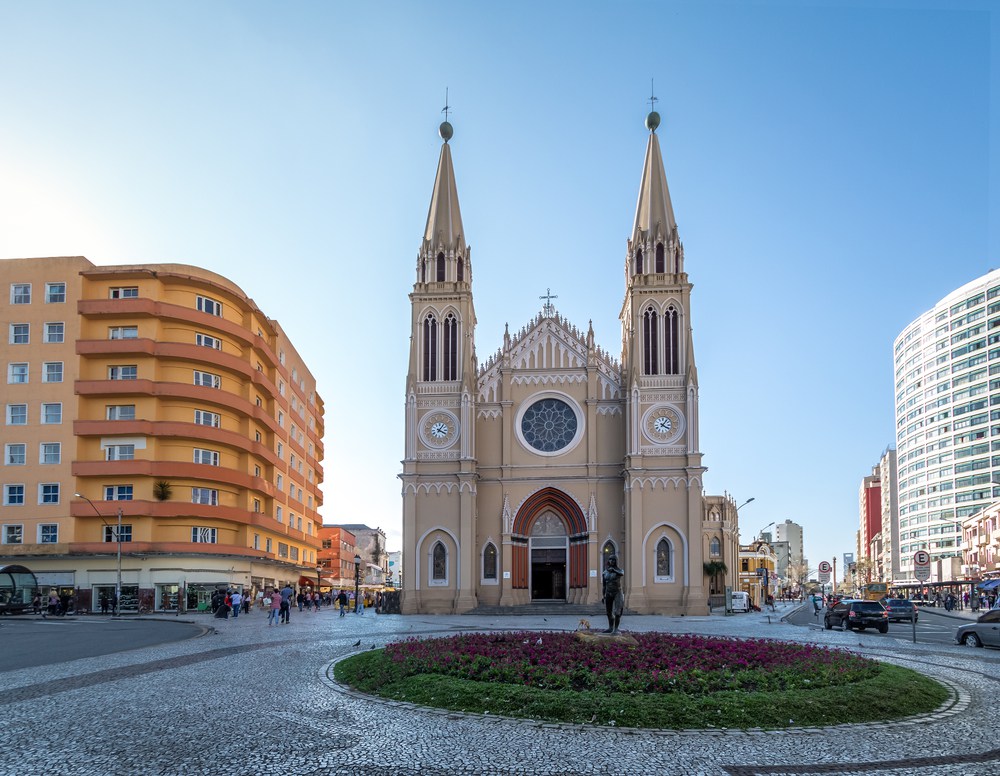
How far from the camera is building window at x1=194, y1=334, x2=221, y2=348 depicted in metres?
60.0

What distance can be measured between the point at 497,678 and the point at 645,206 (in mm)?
49486

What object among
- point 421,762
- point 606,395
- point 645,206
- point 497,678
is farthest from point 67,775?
point 645,206

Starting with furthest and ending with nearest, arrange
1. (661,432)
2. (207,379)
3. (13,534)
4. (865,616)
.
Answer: (207,379) < (13,534) < (661,432) < (865,616)

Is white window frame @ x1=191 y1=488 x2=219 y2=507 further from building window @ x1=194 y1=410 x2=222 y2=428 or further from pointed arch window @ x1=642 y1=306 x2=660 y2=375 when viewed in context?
pointed arch window @ x1=642 y1=306 x2=660 y2=375

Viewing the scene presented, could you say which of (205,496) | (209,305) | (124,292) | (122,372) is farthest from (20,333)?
(205,496)

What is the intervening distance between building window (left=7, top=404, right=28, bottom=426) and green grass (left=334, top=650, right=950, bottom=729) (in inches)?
1992

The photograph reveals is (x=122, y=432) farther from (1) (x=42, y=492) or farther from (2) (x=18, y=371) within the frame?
(2) (x=18, y=371)

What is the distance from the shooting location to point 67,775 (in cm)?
999

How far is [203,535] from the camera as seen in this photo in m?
58.8

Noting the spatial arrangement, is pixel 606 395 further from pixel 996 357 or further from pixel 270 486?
pixel 996 357

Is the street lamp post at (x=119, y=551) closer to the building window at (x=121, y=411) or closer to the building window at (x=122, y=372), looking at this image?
the building window at (x=121, y=411)

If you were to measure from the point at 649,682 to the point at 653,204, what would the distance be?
49.7 metres

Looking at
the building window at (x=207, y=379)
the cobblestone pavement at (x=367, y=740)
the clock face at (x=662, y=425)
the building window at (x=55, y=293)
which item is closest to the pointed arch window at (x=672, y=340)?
the clock face at (x=662, y=425)

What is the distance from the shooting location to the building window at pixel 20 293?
59031 millimetres
